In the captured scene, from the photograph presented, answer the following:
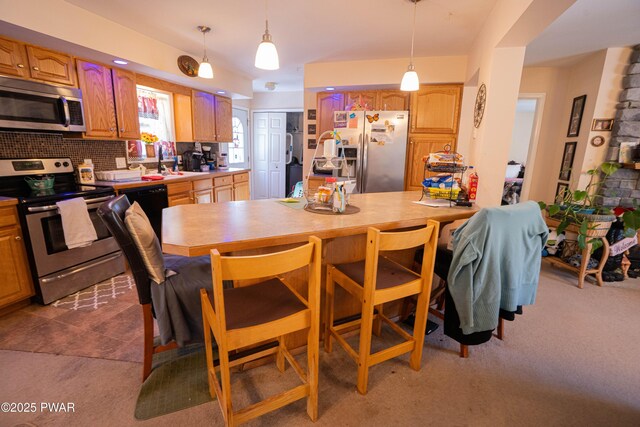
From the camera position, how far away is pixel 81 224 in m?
2.47

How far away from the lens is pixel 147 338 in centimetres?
154

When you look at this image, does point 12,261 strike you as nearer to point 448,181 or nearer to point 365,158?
point 448,181

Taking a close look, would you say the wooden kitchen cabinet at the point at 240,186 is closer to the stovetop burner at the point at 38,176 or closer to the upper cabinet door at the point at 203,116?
the upper cabinet door at the point at 203,116

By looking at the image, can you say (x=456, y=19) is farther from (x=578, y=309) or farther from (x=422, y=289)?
(x=578, y=309)

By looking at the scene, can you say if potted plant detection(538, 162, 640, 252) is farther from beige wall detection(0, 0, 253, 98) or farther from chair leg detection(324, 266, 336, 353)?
beige wall detection(0, 0, 253, 98)

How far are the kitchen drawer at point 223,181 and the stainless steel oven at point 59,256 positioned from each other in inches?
67.1

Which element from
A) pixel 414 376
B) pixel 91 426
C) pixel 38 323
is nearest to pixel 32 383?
pixel 91 426

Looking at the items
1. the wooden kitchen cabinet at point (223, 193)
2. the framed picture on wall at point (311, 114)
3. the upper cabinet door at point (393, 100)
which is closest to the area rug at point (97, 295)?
the wooden kitchen cabinet at point (223, 193)

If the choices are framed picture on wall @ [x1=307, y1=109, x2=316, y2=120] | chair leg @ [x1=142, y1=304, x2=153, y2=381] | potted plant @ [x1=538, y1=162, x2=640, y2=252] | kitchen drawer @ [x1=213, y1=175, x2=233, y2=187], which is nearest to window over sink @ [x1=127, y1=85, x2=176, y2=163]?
kitchen drawer @ [x1=213, y1=175, x2=233, y2=187]

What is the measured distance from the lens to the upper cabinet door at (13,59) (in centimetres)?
226

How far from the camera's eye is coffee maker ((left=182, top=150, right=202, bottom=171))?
428 centimetres

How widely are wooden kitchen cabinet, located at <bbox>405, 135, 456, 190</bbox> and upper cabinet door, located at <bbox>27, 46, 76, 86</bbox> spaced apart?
3.82 metres

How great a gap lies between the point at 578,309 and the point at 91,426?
11.3 feet

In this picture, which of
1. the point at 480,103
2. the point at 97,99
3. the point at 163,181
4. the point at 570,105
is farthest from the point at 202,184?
the point at 570,105
